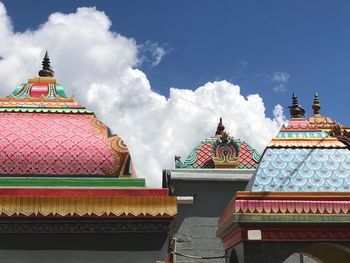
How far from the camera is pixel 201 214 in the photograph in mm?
15078

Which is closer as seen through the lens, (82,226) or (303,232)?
(303,232)

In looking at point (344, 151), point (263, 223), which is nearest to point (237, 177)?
point (344, 151)

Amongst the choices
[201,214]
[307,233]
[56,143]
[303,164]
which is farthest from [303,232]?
[201,214]

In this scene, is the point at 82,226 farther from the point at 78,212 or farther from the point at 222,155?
the point at 222,155

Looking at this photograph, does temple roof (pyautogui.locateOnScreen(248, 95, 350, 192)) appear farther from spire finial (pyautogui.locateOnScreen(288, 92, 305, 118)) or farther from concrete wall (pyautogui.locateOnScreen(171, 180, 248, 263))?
concrete wall (pyautogui.locateOnScreen(171, 180, 248, 263))

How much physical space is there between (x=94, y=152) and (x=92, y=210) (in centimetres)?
141

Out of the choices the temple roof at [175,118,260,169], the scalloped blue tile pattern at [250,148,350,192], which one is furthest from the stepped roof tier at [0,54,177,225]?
the temple roof at [175,118,260,169]

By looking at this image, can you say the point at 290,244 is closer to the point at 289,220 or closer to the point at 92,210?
the point at 289,220

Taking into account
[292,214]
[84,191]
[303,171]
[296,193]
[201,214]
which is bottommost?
[292,214]

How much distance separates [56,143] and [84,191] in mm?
1434

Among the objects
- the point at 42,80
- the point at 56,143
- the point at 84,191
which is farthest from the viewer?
the point at 42,80

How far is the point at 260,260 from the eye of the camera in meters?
7.73

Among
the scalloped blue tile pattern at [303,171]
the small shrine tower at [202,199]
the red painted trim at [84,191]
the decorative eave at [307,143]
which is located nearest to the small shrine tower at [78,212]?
the red painted trim at [84,191]

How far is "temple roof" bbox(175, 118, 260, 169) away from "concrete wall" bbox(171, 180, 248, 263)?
84cm
